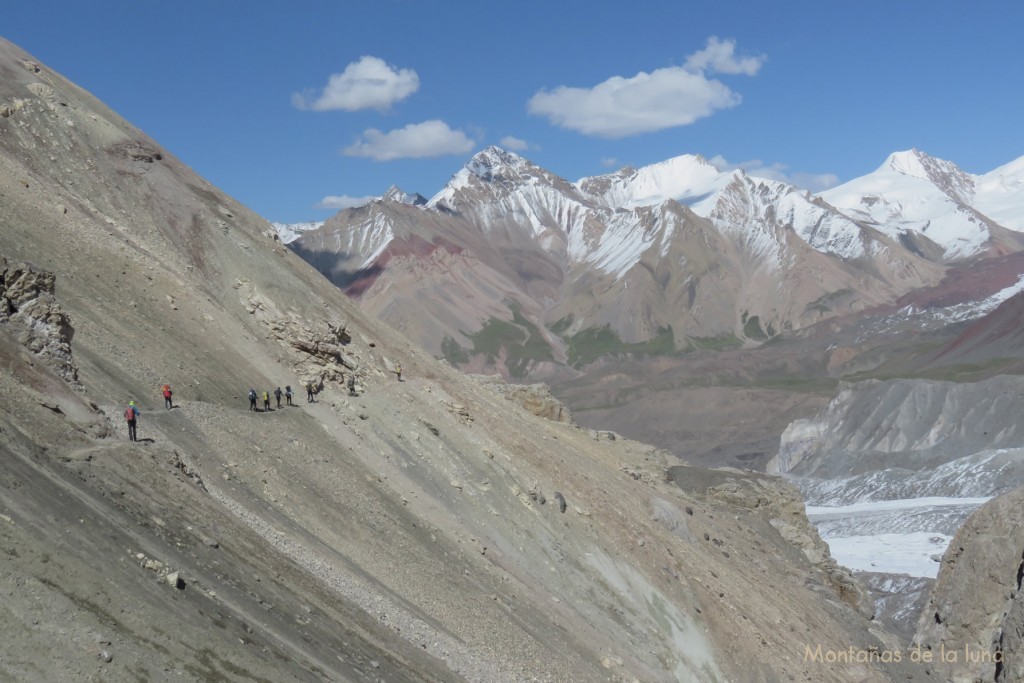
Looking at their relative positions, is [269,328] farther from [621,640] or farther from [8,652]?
[8,652]

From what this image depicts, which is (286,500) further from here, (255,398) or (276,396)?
(276,396)

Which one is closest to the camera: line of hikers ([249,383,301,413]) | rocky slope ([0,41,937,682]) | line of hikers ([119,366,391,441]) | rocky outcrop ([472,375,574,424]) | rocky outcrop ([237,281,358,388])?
rocky slope ([0,41,937,682])

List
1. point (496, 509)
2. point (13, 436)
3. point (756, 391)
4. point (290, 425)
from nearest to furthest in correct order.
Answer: point (13, 436) < point (290, 425) < point (496, 509) < point (756, 391)

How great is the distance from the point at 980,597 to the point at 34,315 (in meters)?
35.1

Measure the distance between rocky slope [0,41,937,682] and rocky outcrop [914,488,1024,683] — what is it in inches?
95.9

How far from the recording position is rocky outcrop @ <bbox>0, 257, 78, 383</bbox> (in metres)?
24.8

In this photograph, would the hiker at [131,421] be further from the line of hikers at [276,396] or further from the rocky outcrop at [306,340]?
the rocky outcrop at [306,340]

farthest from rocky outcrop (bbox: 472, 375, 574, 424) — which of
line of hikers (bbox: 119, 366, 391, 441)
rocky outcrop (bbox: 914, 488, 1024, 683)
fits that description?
rocky outcrop (bbox: 914, 488, 1024, 683)

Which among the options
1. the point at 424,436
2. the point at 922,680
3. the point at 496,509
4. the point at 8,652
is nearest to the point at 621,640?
the point at 496,509

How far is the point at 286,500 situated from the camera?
29062 mm

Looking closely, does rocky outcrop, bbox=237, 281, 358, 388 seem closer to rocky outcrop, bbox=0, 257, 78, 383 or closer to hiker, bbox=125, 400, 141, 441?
hiker, bbox=125, 400, 141, 441

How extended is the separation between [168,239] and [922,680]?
32860 mm

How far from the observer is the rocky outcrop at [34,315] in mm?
24797

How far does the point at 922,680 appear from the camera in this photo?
42.8m
